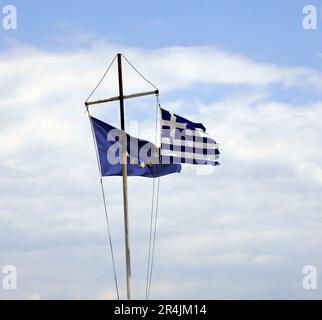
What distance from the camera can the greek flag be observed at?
156 feet

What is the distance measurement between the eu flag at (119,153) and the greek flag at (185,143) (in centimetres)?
86

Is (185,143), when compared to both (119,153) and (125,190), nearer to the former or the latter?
(119,153)

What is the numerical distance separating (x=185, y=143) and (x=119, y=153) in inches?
168

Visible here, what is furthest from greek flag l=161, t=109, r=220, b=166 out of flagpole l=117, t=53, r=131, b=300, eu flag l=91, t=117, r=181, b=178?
flagpole l=117, t=53, r=131, b=300

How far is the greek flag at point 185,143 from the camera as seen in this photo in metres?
47.6

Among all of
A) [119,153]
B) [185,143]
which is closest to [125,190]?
[119,153]

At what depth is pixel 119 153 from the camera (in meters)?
46.4

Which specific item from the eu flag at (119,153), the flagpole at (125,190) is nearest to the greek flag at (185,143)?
the eu flag at (119,153)
